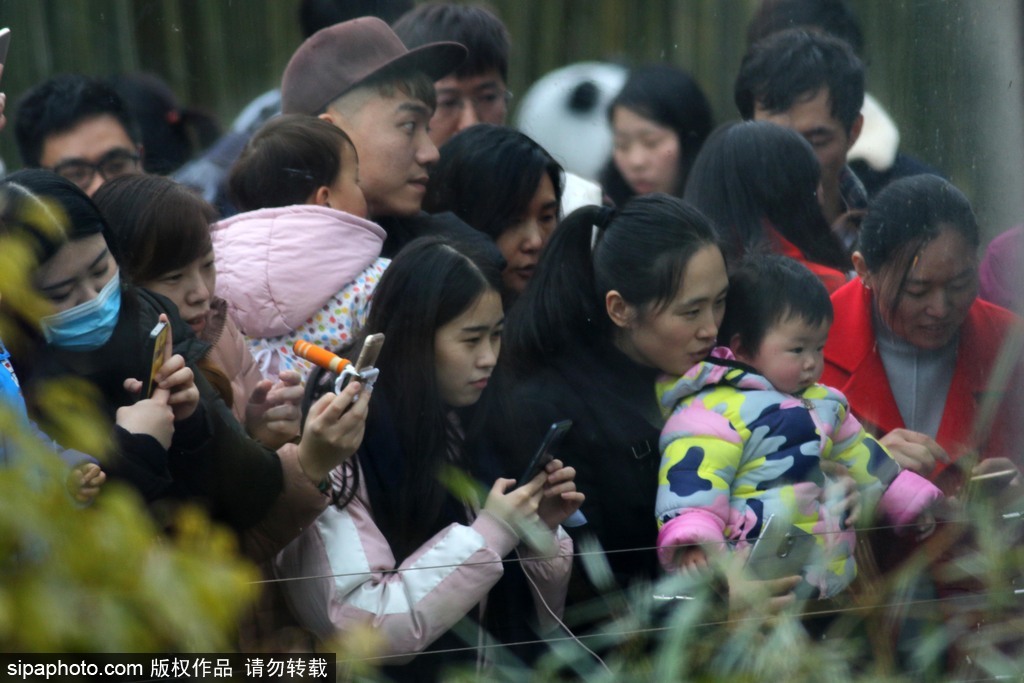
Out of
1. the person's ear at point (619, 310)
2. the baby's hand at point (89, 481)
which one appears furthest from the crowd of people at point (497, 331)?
the baby's hand at point (89, 481)

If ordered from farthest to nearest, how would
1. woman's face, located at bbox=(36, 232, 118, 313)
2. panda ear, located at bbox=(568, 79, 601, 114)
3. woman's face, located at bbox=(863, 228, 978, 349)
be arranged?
woman's face, located at bbox=(863, 228, 978, 349), panda ear, located at bbox=(568, 79, 601, 114), woman's face, located at bbox=(36, 232, 118, 313)

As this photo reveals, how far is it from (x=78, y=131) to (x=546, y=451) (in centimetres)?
105

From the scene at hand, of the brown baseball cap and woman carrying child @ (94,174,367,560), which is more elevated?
the brown baseball cap

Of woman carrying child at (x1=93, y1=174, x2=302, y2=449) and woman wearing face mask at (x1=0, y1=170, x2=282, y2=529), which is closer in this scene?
woman wearing face mask at (x1=0, y1=170, x2=282, y2=529)

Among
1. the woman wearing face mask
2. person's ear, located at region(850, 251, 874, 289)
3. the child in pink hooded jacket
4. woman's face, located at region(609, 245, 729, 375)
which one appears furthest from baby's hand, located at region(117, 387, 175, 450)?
person's ear, located at region(850, 251, 874, 289)

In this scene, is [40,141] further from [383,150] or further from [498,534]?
[498,534]

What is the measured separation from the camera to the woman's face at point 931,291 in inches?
120

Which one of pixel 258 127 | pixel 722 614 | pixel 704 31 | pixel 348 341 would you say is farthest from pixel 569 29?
pixel 722 614

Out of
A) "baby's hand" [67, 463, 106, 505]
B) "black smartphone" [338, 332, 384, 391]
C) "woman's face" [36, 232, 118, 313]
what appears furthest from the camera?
"black smartphone" [338, 332, 384, 391]

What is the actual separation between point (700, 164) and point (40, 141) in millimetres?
1308

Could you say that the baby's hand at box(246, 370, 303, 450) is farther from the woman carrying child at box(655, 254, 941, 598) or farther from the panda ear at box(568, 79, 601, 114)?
the panda ear at box(568, 79, 601, 114)

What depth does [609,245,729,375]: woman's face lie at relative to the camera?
2.67 meters

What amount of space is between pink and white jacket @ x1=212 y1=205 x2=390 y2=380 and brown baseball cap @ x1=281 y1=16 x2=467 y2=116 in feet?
1.06

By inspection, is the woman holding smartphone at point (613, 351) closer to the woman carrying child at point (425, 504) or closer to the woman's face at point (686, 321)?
the woman's face at point (686, 321)
